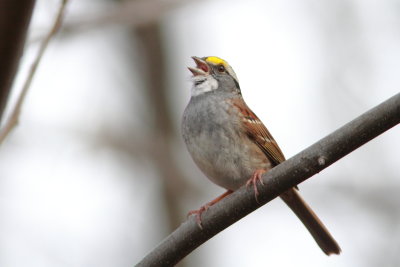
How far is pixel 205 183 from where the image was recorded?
8.14m

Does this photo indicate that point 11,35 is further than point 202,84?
No

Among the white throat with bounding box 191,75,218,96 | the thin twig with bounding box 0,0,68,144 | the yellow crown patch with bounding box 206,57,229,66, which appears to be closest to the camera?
the thin twig with bounding box 0,0,68,144

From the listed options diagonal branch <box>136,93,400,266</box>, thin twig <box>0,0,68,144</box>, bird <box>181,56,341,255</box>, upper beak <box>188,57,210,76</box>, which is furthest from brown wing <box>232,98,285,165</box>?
thin twig <box>0,0,68,144</box>

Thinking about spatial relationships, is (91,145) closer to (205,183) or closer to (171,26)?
(205,183)

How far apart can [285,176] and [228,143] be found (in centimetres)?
186

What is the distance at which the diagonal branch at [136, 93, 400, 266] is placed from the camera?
2.30 m

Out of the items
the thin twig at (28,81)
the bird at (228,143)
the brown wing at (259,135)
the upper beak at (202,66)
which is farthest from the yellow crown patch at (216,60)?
the thin twig at (28,81)

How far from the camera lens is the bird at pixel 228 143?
4.34 m

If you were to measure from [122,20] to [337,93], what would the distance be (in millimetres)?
2918

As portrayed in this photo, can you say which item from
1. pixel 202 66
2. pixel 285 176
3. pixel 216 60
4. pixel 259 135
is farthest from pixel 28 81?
pixel 216 60

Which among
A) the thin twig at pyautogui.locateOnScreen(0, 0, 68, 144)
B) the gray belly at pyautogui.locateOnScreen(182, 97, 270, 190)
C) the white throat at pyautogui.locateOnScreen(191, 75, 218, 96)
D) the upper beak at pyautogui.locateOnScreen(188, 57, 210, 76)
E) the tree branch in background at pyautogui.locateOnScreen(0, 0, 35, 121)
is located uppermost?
the tree branch in background at pyautogui.locateOnScreen(0, 0, 35, 121)

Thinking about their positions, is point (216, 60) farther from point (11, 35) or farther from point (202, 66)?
point (11, 35)

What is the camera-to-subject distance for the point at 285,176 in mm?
2529

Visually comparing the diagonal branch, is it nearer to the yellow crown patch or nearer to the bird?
the bird
